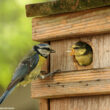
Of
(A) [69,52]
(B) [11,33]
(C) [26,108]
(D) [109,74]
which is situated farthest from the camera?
(C) [26,108]

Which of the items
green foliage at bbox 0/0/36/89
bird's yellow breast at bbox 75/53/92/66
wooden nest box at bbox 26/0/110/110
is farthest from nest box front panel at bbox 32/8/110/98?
green foliage at bbox 0/0/36/89

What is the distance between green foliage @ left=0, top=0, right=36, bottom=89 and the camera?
582cm

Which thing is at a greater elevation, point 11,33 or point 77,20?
point 77,20

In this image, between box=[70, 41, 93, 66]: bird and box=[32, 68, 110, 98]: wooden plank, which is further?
box=[70, 41, 93, 66]: bird

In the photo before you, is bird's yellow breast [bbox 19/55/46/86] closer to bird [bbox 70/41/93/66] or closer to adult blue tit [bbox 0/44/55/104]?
adult blue tit [bbox 0/44/55/104]

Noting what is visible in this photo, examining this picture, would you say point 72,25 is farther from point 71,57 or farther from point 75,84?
point 75,84

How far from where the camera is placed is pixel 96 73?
3.96 m

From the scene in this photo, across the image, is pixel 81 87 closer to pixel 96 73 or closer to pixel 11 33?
pixel 96 73

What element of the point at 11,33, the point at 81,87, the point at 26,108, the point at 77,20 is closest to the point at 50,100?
the point at 81,87

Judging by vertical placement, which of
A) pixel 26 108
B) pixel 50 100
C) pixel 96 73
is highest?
pixel 96 73

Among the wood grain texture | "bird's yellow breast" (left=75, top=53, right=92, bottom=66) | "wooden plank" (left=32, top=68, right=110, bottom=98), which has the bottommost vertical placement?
the wood grain texture

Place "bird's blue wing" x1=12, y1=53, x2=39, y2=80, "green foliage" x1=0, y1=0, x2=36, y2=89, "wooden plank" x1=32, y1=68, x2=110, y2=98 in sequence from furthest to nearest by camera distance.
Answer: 1. "green foliage" x1=0, y1=0, x2=36, y2=89
2. "bird's blue wing" x1=12, y1=53, x2=39, y2=80
3. "wooden plank" x1=32, y1=68, x2=110, y2=98

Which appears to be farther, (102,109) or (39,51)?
(39,51)

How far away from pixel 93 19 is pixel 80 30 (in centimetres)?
13
